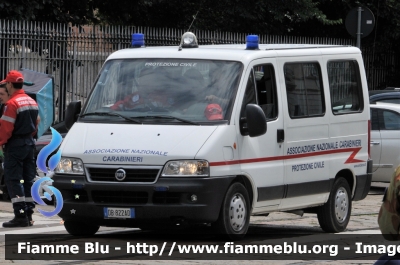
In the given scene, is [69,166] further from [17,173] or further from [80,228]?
[17,173]

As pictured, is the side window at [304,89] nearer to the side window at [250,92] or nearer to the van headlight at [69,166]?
the side window at [250,92]

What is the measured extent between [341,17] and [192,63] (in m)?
16.5

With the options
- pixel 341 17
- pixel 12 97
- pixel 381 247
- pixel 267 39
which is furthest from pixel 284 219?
pixel 341 17

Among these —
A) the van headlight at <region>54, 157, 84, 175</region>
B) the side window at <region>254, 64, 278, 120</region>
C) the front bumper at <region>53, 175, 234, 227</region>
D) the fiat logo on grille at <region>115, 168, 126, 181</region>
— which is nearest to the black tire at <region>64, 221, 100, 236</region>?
the front bumper at <region>53, 175, 234, 227</region>

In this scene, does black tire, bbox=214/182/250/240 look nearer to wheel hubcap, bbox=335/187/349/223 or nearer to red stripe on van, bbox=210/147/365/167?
red stripe on van, bbox=210/147/365/167

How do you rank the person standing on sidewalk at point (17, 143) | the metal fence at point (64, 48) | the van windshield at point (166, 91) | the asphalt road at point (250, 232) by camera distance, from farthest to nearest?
the metal fence at point (64, 48), the person standing on sidewalk at point (17, 143), the van windshield at point (166, 91), the asphalt road at point (250, 232)

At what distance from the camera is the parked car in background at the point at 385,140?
55.8 ft

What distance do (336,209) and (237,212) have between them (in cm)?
213

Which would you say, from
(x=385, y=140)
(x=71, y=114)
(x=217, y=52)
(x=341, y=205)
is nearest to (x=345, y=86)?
(x=341, y=205)

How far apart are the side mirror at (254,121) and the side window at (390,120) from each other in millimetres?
7212

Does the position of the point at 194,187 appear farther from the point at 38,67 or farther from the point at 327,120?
the point at 38,67

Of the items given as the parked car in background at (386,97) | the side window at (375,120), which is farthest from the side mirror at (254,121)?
the parked car in background at (386,97)

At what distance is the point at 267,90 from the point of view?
11.0m

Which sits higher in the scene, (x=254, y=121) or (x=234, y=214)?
(x=254, y=121)
